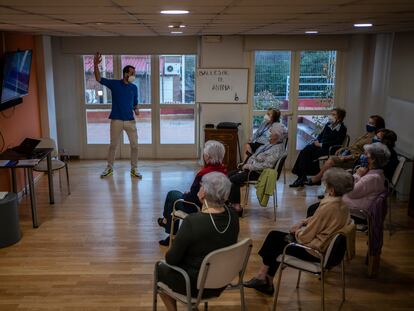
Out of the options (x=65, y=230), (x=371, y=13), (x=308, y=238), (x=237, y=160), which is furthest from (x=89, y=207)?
(x=371, y=13)

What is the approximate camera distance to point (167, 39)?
26.5 feet

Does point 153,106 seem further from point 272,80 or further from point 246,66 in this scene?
point 272,80

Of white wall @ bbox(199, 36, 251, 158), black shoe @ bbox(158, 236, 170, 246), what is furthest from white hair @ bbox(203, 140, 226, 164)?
white wall @ bbox(199, 36, 251, 158)

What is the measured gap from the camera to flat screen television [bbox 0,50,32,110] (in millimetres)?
5571

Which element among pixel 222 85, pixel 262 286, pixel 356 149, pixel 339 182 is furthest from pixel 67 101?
pixel 339 182

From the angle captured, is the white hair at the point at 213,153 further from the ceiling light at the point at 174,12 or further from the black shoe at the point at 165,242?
the ceiling light at the point at 174,12

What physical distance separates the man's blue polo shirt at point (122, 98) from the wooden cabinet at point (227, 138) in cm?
131

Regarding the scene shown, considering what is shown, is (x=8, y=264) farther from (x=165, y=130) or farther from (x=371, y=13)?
(x=165, y=130)

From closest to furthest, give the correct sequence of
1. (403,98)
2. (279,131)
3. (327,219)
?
(327,219) < (279,131) < (403,98)

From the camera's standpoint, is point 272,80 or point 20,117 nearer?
point 20,117

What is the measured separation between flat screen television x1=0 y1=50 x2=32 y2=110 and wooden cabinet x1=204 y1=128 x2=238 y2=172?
9.61 feet

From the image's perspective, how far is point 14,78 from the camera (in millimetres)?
5906

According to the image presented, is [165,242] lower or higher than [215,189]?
lower

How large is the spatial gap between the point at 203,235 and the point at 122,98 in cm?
499
